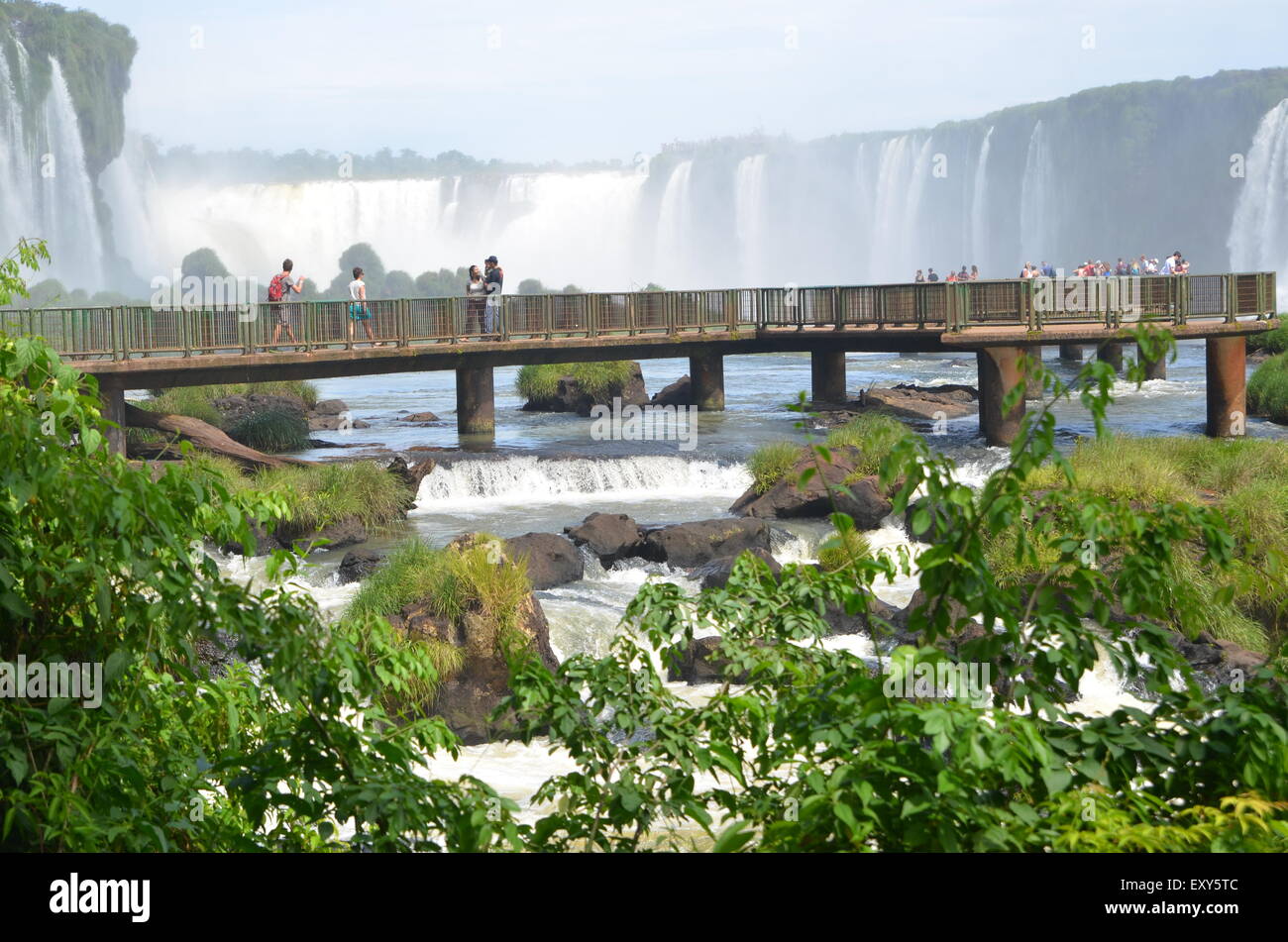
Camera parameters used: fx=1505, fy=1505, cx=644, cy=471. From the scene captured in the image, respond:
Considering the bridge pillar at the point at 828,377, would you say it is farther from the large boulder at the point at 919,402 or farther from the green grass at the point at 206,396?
the green grass at the point at 206,396

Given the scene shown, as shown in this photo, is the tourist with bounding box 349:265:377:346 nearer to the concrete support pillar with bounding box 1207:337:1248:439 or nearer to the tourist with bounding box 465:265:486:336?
the tourist with bounding box 465:265:486:336

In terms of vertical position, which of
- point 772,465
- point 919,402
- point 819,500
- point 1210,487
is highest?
point 919,402

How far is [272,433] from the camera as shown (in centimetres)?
2898

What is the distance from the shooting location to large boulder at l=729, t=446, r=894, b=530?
1970 centimetres

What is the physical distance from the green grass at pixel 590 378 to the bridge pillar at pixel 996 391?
11086 millimetres

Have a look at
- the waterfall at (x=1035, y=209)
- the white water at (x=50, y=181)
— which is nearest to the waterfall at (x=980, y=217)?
the waterfall at (x=1035, y=209)

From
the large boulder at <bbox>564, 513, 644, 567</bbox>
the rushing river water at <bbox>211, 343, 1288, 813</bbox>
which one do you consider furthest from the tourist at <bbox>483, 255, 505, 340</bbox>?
the large boulder at <bbox>564, 513, 644, 567</bbox>

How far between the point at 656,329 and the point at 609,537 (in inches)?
546

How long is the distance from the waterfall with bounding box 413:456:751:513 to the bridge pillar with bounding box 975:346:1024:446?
5.16 meters

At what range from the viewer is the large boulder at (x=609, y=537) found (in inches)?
726

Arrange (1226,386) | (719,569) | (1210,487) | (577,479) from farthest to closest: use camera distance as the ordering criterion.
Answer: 1. (1226,386)
2. (577,479)
3. (1210,487)
4. (719,569)

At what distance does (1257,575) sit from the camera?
4.05 m

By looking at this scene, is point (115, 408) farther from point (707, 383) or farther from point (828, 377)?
point (828, 377)

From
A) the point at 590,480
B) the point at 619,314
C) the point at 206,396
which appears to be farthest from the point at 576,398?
the point at 590,480
